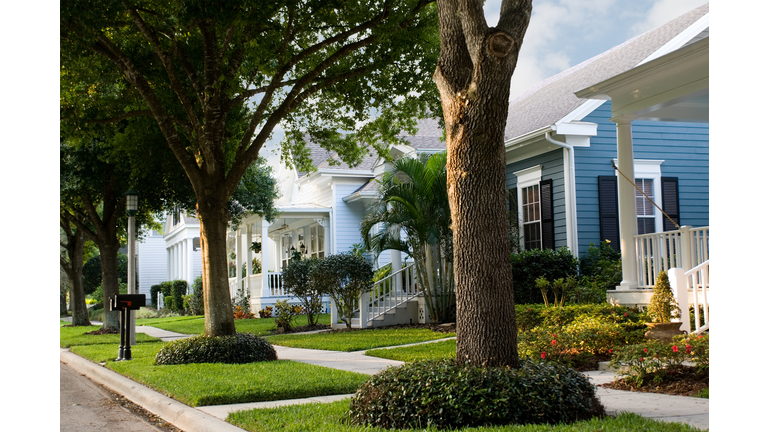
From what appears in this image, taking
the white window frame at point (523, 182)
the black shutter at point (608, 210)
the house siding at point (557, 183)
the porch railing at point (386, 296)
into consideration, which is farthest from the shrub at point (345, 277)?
the black shutter at point (608, 210)

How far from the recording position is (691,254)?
11180 mm

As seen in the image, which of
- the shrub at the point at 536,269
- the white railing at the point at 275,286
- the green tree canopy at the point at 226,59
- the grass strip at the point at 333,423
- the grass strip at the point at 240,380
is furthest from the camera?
the white railing at the point at 275,286

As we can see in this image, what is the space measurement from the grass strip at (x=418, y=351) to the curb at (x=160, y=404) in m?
4.05

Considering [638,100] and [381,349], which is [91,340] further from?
[638,100]

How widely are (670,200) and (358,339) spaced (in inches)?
337

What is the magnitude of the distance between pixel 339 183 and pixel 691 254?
16.8 m

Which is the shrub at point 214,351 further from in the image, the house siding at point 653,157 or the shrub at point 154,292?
the shrub at point 154,292

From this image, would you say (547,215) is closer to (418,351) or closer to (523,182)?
(523,182)

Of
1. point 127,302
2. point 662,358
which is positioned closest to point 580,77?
point 662,358

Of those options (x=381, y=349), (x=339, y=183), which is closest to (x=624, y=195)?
(x=381, y=349)

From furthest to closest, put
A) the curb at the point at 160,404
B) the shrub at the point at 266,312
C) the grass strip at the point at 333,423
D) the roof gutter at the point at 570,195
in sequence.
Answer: the shrub at the point at 266,312 < the roof gutter at the point at 570,195 < the curb at the point at 160,404 < the grass strip at the point at 333,423

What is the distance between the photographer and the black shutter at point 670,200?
16562 mm

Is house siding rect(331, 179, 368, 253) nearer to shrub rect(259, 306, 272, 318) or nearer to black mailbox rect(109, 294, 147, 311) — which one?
shrub rect(259, 306, 272, 318)

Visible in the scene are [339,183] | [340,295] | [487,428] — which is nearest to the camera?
[487,428]
